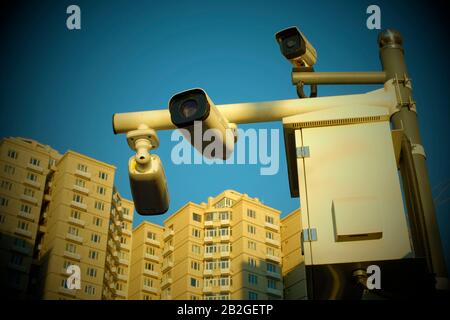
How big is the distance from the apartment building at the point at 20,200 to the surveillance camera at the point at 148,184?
39.9 metres

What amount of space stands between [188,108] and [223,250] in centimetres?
4338

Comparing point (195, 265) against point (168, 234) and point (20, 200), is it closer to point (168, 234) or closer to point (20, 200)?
point (168, 234)

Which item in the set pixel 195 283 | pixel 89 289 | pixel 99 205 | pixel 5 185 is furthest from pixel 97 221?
pixel 195 283

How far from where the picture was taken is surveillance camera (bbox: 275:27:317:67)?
15.1 feet

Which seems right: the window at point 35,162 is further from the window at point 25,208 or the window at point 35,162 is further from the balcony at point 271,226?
the balcony at point 271,226

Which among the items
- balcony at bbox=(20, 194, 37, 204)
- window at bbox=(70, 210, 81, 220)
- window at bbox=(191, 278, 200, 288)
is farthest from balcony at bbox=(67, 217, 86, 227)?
window at bbox=(191, 278, 200, 288)

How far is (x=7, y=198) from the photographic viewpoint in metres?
45.6

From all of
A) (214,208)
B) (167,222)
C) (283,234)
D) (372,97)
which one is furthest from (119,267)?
(372,97)

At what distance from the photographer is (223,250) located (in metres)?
46.7

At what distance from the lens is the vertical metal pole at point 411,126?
12.6 feet

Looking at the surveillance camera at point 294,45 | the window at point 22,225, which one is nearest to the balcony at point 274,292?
the window at point 22,225
